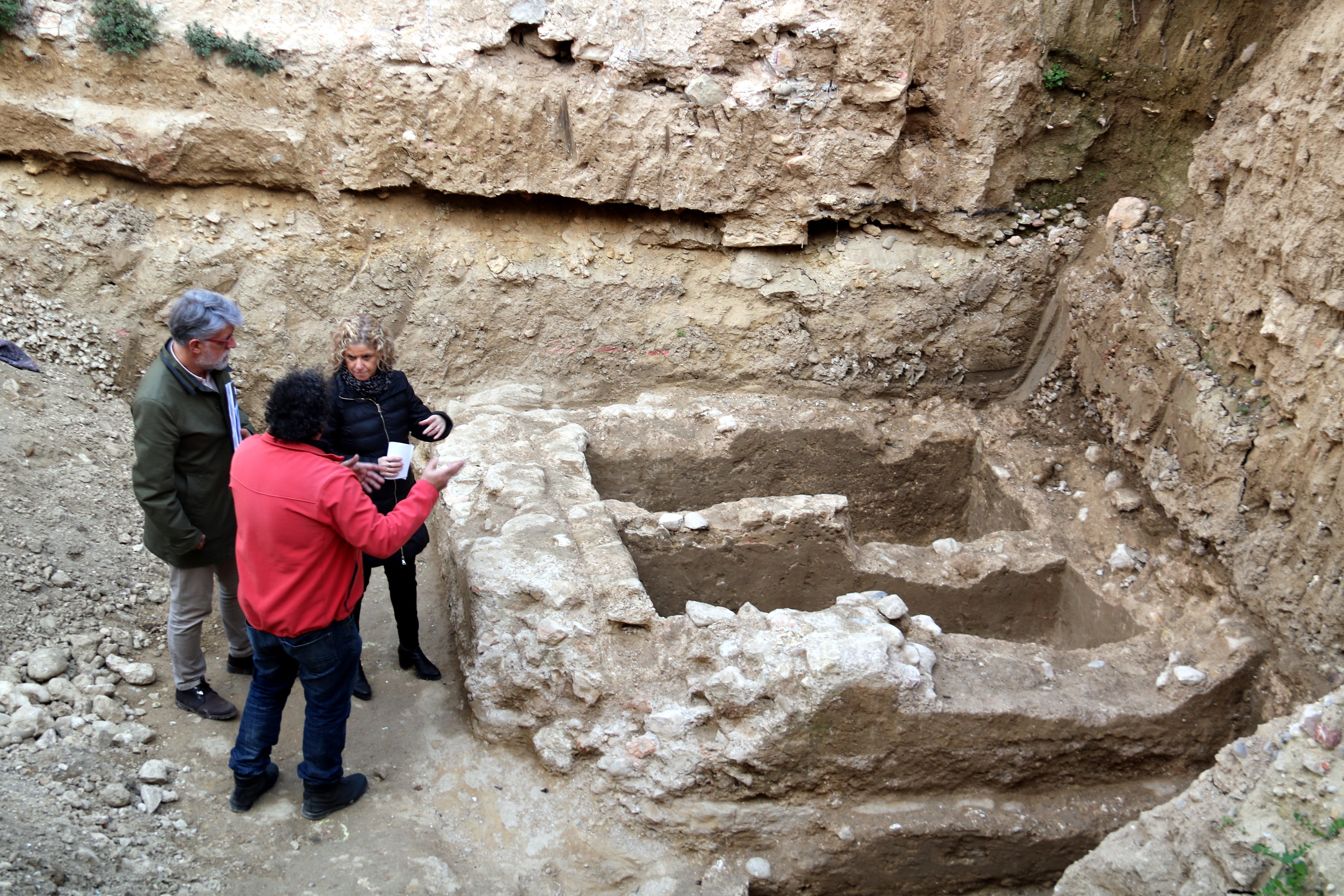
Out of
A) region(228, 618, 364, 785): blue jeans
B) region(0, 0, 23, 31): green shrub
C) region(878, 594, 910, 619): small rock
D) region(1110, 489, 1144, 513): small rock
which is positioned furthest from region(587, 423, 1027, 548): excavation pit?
region(0, 0, 23, 31): green shrub

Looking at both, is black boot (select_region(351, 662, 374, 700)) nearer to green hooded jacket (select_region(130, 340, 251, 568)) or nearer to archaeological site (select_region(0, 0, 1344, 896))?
archaeological site (select_region(0, 0, 1344, 896))

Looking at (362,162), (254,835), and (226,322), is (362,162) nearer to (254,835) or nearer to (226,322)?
(226,322)

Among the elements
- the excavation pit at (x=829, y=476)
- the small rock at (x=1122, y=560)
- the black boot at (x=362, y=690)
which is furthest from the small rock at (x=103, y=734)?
the small rock at (x=1122, y=560)

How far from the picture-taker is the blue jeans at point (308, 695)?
9.70 ft

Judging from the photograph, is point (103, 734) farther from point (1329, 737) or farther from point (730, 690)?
point (1329, 737)

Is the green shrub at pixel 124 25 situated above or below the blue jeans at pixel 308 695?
above

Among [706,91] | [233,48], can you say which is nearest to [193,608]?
[233,48]

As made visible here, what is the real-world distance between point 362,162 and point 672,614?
11.1 ft

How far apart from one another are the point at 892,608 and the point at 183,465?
2.74 meters

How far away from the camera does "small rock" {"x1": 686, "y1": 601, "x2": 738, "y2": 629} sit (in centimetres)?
366

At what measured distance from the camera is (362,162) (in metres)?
5.66

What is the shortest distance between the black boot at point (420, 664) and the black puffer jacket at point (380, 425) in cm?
55

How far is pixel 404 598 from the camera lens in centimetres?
388

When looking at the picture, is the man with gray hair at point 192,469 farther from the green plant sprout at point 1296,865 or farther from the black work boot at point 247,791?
the green plant sprout at point 1296,865
